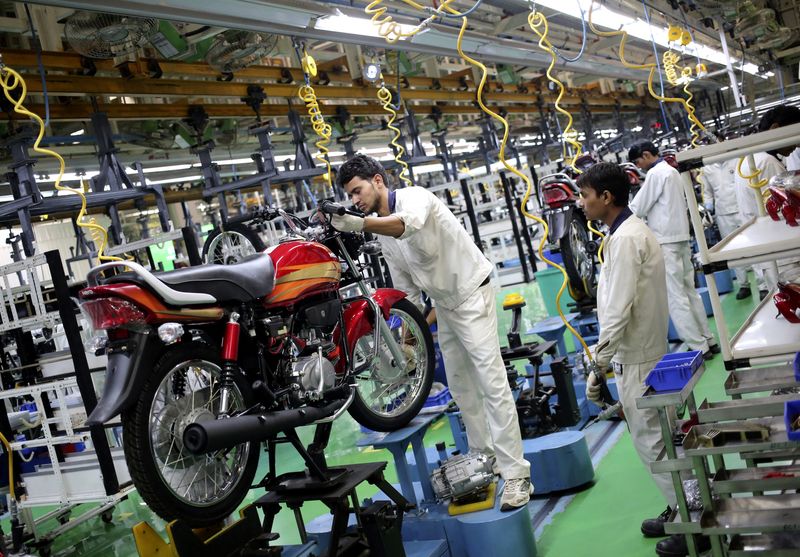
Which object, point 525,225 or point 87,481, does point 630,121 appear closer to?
point 525,225

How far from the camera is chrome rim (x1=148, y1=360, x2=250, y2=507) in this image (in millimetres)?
2783

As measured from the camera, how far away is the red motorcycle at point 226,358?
262 cm

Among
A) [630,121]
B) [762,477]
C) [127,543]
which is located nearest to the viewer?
[762,477]

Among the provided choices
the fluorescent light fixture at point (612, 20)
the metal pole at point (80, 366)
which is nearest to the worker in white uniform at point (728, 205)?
the fluorescent light fixture at point (612, 20)

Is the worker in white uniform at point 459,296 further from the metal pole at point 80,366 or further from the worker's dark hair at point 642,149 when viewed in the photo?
the worker's dark hair at point 642,149

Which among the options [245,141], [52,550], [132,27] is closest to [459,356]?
[132,27]

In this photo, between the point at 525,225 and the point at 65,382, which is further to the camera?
the point at 525,225

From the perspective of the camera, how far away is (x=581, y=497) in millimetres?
4152

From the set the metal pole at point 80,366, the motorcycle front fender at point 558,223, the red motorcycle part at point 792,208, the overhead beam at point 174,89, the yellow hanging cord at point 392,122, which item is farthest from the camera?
the yellow hanging cord at point 392,122

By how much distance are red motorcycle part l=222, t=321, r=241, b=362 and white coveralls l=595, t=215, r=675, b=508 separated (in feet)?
5.07

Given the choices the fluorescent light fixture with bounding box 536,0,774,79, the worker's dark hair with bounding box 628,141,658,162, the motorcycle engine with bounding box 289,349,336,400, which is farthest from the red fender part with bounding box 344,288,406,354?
the worker's dark hair with bounding box 628,141,658,162

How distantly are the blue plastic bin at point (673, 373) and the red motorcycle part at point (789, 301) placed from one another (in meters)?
0.36

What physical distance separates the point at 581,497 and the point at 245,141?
24.5ft

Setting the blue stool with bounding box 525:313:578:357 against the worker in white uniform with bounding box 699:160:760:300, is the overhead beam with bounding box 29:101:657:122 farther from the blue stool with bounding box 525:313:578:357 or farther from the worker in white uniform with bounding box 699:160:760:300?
the worker in white uniform with bounding box 699:160:760:300
